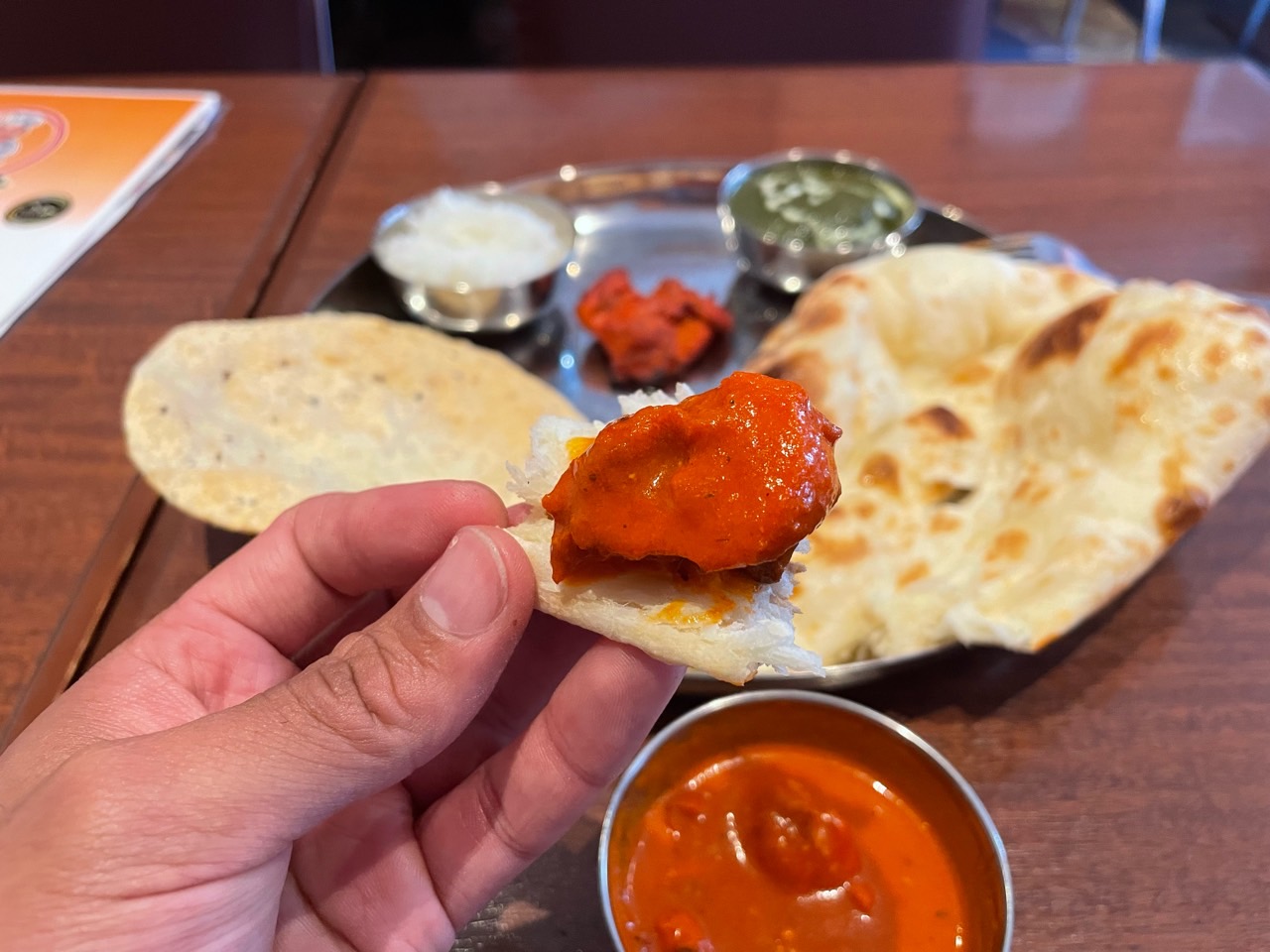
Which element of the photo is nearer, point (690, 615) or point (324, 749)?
point (324, 749)

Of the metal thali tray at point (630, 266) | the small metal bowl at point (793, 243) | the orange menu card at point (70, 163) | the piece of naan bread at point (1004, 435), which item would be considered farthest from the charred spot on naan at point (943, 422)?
the orange menu card at point (70, 163)

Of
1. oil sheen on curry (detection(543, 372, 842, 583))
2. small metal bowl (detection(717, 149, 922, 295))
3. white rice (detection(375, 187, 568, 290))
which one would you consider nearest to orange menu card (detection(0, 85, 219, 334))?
white rice (detection(375, 187, 568, 290))

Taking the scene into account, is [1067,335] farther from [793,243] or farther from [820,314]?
[793,243]

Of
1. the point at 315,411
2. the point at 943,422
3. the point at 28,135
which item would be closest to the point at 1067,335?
the point at 943,422

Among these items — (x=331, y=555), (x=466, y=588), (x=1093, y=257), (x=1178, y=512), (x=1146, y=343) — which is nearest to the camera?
(x=466, y=588)

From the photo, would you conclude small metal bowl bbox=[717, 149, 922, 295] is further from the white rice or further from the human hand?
the human hand

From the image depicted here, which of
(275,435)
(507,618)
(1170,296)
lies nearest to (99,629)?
(275,435)
